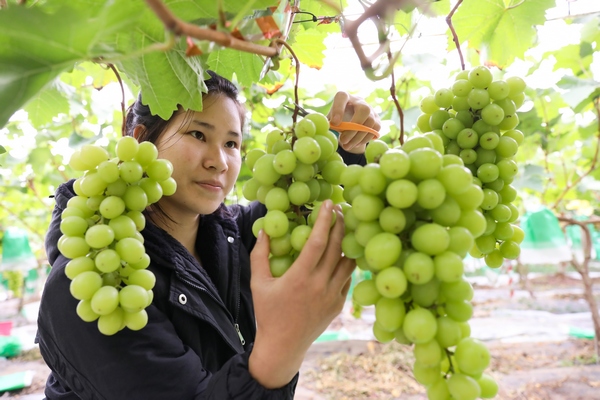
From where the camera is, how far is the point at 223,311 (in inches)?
44.6

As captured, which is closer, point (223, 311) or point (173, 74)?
point (173, 74)

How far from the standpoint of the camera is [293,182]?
572 millimetres

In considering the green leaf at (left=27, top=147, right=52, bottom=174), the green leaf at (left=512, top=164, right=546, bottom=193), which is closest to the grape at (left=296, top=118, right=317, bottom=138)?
the green leaf at (left=512, top=164, right=546, bottom=193)

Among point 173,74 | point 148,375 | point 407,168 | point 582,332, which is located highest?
point 173,74

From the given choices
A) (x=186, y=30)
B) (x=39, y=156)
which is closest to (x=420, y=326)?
(x=186, y=30)

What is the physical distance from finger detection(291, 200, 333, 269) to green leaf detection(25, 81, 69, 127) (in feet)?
4.90

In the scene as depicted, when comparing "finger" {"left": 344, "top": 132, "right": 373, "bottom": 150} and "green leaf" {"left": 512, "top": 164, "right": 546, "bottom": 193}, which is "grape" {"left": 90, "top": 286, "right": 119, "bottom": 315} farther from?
"green leaf" {"left": 512, "top": 164, "right": 546, "bottom": 193}

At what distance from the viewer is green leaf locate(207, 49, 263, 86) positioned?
0.95m

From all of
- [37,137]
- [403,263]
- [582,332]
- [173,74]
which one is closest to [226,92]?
[173,74]

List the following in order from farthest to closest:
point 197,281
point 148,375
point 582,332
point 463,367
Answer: point 582,332, point 197,281, point 148,375, point 463,367

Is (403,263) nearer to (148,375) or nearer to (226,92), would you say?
(148,375)

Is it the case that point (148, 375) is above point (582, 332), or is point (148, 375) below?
above

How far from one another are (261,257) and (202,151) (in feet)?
1.99

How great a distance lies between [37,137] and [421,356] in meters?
3.42
